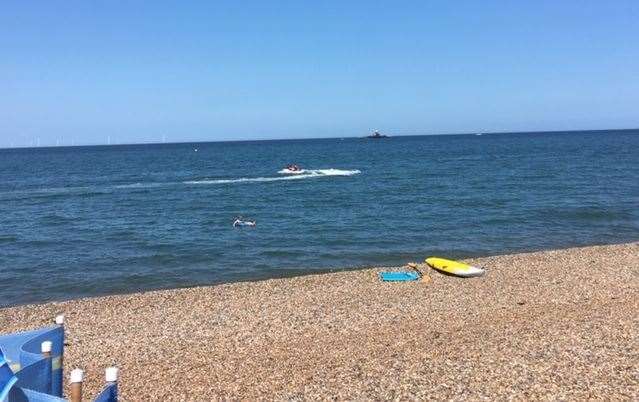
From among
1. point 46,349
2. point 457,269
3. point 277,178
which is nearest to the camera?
point 46,349

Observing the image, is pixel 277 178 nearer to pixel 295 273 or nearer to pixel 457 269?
pixel 295 273

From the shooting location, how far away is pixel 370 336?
1323 centimetres

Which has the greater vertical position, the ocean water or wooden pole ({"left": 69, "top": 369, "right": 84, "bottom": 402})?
wooden pole ({"left": 69, "top": 369, "right": 84, "bottom": 402})

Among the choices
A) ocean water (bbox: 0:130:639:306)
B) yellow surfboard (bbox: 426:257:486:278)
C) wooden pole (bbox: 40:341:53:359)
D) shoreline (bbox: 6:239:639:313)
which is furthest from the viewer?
ocean water (bbox: 0:130:639:306)

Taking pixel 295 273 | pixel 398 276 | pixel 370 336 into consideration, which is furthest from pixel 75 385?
pixel 295 273

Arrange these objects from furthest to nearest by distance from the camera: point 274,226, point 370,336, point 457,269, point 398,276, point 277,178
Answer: point 277,178 < point 274,226 < point 457,269 < point 398,276 < point 370,336

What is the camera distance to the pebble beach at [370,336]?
9.98 metres

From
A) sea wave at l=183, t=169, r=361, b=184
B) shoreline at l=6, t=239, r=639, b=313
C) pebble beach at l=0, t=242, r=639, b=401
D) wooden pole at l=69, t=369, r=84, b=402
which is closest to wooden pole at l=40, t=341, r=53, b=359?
wooden pole at l=69, t=369, r=84, b=402

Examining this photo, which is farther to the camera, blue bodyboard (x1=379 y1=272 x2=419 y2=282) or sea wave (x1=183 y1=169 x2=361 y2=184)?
sea wave (x1=183 y1=169 x2=361 y2=184)

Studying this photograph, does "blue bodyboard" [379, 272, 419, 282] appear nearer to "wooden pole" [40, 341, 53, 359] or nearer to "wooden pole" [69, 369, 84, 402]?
"wooden pole" [40, 341, 53, 359]

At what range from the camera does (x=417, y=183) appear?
56250 millimetres

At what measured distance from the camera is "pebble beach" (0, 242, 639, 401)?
9.98m

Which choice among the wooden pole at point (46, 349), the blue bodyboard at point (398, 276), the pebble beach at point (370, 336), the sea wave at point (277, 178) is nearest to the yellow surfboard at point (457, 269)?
the pebble beach at point (370, 336)

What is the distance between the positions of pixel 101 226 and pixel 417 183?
31.7 metres
